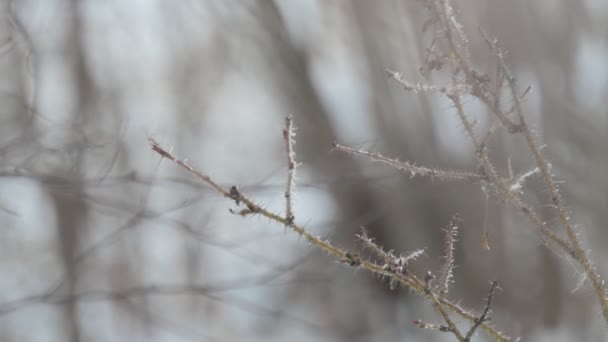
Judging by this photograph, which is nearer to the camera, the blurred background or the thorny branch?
the thorny branch

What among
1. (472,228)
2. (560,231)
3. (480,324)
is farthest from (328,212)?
(480,324)

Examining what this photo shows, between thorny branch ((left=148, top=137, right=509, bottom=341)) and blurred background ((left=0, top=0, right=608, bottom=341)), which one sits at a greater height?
blurred background ((left=0, top=0, right=608, bottom=341))

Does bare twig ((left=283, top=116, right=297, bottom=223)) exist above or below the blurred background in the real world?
below

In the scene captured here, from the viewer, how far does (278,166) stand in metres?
2.46

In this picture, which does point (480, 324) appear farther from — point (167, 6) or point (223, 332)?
point (167, 6)

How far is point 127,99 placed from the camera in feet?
9.18

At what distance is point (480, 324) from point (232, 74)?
2.48 meters

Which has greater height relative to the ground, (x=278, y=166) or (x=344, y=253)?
(x=278, y=166)

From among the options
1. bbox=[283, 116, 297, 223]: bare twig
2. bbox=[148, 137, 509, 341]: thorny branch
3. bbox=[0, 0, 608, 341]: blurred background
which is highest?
bbox=[0, 0, 608, 341]: blurred background

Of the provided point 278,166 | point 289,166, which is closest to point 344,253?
point 289,166

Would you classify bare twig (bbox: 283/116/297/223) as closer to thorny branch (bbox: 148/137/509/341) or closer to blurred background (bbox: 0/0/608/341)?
thorny branch (bbox: 148/137/509/341)

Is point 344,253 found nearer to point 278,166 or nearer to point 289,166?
point 289,166

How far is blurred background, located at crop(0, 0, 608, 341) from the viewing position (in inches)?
97.3

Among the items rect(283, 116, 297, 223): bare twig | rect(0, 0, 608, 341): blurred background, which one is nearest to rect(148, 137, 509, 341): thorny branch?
rect(283, 116, 297, 223): bare twig
